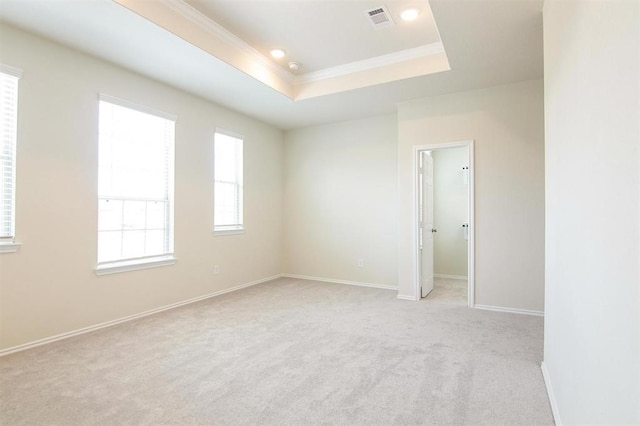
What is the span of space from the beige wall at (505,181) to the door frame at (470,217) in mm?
58

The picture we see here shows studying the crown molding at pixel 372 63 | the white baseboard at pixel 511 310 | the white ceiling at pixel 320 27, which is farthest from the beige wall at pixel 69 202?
the white baseboard at pixel 511 310

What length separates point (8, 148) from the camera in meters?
2.79

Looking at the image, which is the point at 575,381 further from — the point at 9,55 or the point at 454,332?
the point at 9,55

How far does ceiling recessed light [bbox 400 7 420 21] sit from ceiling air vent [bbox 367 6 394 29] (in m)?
0.12

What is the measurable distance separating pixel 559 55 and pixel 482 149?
7.63 ft

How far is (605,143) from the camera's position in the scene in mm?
1087

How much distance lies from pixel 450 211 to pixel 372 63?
340 centimetres

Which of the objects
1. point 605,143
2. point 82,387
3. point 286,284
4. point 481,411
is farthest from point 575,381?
point 286,284

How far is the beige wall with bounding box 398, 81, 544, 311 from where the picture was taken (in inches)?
151

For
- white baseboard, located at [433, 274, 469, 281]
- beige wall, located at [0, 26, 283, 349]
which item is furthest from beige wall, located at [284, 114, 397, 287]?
beige wall, located at [0, 26, 283, 349]

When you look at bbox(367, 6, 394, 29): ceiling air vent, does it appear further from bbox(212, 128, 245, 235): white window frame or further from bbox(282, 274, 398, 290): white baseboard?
bbox(282, 274, 398, 290): white baseboard

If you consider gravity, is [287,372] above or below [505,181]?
below

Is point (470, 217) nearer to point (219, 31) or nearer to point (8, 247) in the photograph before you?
point (219, 31)

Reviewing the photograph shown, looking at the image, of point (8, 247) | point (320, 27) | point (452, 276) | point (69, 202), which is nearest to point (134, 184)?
point (69, 202)
